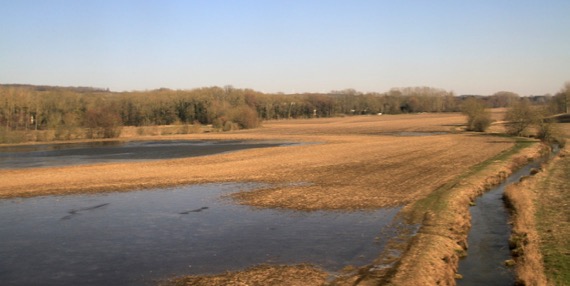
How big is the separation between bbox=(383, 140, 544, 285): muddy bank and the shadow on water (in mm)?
336

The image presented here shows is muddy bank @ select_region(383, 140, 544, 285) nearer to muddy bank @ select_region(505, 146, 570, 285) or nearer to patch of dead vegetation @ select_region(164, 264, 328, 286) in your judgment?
muddy bank @ select_region(505, 146, 570, 285)

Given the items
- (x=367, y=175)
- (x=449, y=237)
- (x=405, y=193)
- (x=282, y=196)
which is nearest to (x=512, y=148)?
(x=367, y=175)

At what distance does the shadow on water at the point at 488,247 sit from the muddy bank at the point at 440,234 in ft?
1.10

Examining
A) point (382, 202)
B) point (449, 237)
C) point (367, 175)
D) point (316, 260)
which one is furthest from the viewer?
point (367, 175)

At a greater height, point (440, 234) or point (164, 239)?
point (440, 234)

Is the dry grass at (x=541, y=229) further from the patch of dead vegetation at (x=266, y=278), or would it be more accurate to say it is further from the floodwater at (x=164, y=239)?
the patch of dead vegetation at (x=266, y=278)

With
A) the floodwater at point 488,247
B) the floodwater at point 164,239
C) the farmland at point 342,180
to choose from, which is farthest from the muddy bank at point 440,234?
the floodwater at point 164,239

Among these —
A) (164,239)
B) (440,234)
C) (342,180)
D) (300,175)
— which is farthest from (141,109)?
(440,234)

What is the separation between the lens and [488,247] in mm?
16766

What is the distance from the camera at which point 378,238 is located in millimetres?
17953

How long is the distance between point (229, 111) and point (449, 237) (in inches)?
4621

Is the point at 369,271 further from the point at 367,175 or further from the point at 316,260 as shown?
the point at 367,175

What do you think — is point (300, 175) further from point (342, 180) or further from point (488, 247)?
point (488, 247)

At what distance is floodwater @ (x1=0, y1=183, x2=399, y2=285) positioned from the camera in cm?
1502
